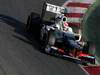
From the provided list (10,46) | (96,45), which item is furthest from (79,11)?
(10,46)

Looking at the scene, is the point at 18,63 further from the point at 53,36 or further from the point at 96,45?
the point at 96,45

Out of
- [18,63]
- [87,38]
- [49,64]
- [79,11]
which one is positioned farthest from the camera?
[79,11]

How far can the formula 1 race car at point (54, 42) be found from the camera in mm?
14367

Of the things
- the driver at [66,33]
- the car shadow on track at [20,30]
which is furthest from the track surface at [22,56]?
the driver at [66,33]

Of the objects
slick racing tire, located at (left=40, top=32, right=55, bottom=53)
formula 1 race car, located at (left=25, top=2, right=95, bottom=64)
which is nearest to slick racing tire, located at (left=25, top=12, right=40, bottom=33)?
formula 1 race car, located at (left=25, top=2, right=95, bottom=64)

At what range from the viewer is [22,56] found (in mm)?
12930

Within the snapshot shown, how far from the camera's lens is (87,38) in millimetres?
15820

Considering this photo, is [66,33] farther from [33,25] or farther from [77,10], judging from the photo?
[77,10]

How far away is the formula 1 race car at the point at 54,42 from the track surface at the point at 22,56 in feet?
1.27

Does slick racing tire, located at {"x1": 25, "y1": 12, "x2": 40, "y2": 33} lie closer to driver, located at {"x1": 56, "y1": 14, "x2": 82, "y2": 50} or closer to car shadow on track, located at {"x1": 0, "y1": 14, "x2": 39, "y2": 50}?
car shadow on track, located at {"x1": 0, "y1": 14, "x2": 39, "y2": 50}

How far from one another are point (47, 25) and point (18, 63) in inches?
161

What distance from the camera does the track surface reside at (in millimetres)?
11820

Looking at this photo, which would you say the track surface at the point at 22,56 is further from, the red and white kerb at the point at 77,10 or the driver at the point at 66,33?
the red and white kerb at the point at 77,10

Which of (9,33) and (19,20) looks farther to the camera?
(19,20)
